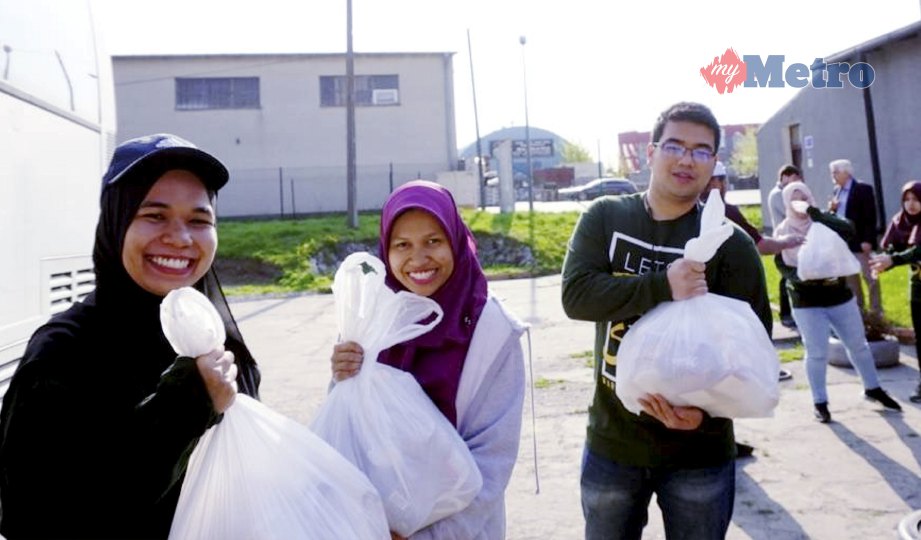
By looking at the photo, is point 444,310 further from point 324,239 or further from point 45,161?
point 324,239

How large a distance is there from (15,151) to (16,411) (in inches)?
72.9

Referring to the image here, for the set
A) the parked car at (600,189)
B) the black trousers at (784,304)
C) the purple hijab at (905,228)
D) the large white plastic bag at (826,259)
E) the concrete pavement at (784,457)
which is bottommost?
the concrete pavement at (784,457)

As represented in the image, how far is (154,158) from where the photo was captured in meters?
1.56

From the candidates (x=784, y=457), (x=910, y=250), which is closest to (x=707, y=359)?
(x=784, y=457)

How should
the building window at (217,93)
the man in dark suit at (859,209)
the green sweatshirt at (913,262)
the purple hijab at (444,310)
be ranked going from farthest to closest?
the building window at (217,93), the man in dark suit at (859,209), the green sweatshirt at (913,262), the purple hijab at (444,310)

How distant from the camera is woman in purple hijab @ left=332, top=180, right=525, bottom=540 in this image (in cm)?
199

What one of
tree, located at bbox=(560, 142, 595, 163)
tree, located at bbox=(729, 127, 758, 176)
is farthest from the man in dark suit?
tree, located at bbox=(560, 142, 595, 163)

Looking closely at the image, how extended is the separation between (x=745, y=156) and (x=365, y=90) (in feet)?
159

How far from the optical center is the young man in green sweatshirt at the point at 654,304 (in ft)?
7.65

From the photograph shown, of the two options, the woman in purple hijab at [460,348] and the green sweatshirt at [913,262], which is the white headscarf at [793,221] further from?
the woman in purple hijab at [460,348]

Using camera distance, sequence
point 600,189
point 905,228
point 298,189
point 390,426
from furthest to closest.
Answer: point 600,189
point 298,189
point 905,228
point 390,426

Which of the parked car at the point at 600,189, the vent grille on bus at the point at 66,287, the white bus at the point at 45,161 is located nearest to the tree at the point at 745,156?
the parked car at the point at 600,189

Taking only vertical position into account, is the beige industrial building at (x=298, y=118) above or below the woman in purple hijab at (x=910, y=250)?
above

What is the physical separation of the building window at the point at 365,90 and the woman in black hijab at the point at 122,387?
2816cm
